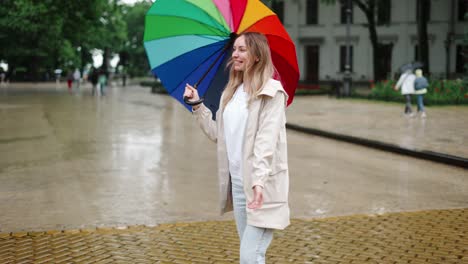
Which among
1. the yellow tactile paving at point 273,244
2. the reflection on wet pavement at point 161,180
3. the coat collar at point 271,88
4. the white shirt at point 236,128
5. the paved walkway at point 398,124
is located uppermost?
the coat collar at point 271,88

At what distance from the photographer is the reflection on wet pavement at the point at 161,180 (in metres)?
7.41

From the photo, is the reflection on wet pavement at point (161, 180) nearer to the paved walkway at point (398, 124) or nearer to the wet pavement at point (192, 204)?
the wet pavement at point (192, 204)

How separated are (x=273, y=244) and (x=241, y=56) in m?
2.67

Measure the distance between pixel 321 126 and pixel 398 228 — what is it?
1116 cm

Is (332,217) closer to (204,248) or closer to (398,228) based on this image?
(398,228)

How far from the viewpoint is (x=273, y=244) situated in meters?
5.98

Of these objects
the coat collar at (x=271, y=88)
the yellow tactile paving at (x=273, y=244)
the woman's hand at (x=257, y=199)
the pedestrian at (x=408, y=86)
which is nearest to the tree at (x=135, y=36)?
the pedestrian at (x=408, y=86)

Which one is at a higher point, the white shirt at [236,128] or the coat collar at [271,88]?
the coat collar at [271,88]

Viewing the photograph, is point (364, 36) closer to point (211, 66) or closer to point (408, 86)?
point (408, 86)

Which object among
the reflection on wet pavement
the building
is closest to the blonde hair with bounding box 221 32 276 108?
the reflection on wet pavement

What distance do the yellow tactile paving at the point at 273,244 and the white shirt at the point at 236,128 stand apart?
1.81 metres

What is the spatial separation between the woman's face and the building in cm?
4566

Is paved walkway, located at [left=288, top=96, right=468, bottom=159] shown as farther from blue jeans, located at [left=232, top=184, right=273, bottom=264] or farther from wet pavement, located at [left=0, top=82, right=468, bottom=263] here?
blue jeans, located at [left=232, top=184, right=273, bottom=264]

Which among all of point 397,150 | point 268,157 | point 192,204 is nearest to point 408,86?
point 397,150
